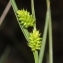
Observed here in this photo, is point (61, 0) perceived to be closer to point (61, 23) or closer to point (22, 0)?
point (61, 23)

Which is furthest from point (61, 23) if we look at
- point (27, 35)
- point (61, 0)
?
point (27, 35)

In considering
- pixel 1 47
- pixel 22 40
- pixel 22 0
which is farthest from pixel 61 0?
pixel 1 47

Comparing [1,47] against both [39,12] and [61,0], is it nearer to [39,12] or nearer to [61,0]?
[39,12]

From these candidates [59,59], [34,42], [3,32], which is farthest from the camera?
[59,59]

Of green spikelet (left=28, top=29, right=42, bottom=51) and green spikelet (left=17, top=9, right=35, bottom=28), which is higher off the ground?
green spikelet (left=17, top=9, right=35, bottom=28)

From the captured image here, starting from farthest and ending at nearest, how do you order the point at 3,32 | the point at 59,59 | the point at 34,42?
1. the point at 59,59
2. the point at 3,32
3. the point at 34,42

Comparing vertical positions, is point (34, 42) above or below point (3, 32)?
below

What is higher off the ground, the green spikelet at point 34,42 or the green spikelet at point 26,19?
the green spikelet at point 26,19

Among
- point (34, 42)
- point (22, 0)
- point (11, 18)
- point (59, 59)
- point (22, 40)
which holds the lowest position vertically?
point (34, 42)

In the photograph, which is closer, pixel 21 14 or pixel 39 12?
pixel 21 14
